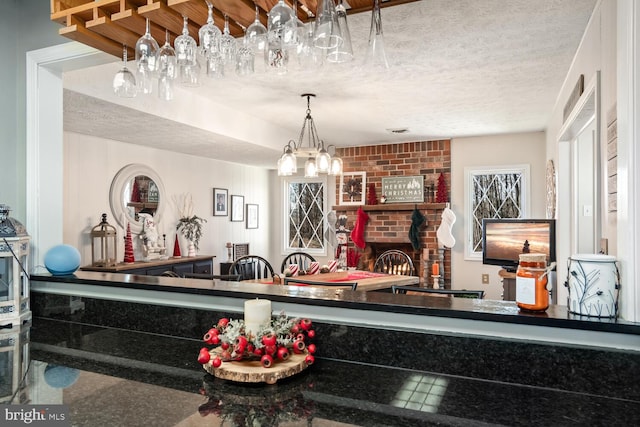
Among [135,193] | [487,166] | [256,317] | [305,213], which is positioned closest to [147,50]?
[256,317]

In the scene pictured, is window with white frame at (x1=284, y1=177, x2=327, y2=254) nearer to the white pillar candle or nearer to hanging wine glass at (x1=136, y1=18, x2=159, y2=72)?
hanging wine glass at (x1=136, y1=18, x2=159, y2=72)

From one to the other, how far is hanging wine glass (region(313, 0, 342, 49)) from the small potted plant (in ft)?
15.0

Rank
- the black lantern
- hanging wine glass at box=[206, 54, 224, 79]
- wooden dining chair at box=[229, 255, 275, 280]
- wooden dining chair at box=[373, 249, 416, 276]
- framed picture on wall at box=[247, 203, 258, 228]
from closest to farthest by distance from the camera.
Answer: hanging wine glass at box=[206, 54, 224, 79] → wooden dining chair at box=[229, 255, 275, 280] → the black lantern → wooden dining chair at box=[373, 249, 416, 276] → framed picture on wall at box=[247, 203, 258, 228]

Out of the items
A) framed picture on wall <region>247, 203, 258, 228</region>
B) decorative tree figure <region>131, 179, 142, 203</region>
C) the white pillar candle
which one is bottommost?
the white pillar candle

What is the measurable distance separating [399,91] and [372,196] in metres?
2.69

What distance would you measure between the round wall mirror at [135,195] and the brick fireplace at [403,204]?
8.34 ft

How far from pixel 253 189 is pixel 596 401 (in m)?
6.35

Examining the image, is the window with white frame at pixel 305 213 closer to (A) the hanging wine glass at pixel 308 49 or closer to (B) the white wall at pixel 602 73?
(B) the white wall at pixel 602 73

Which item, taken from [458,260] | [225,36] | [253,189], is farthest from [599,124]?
[253,189]

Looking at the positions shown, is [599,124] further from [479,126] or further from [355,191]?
[355,191]

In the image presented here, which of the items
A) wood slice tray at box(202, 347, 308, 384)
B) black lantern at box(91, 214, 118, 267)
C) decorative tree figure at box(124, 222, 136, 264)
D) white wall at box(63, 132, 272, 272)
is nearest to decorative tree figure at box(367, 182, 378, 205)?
white wall at box(63, 132, 272, 272)

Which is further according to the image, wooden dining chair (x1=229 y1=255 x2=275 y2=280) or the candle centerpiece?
wooden dining chair (x1=229 y1=255 x2=275 y2=280)

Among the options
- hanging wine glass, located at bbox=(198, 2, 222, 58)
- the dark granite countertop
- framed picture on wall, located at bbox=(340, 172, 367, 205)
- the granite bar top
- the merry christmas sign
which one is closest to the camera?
the dark granite countertop

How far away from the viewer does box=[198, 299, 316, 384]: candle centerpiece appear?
3.88 feet
